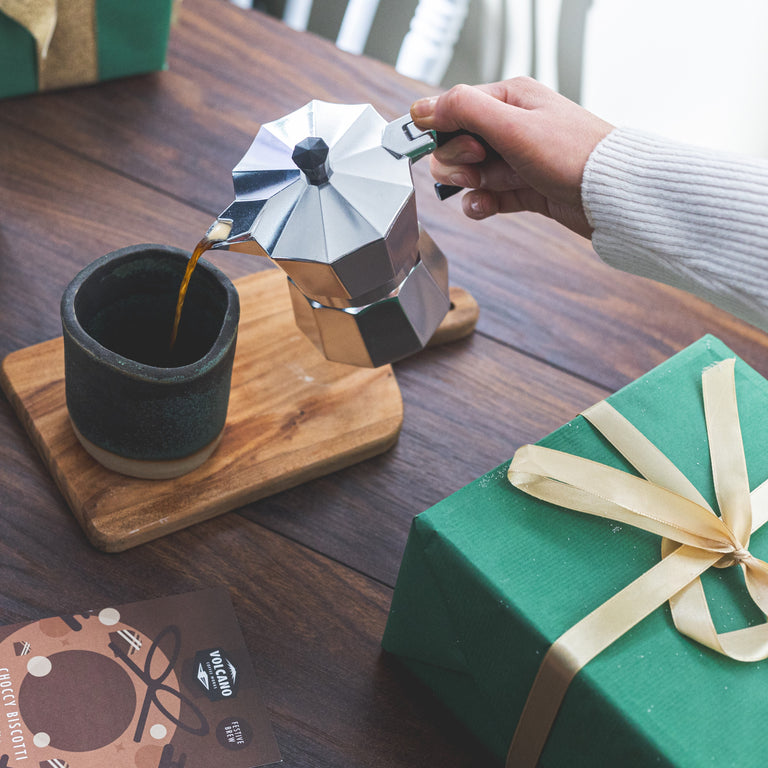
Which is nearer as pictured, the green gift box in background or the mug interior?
the mug interior

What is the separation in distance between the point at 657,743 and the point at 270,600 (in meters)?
0.24

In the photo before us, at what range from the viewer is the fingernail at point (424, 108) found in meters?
0.56

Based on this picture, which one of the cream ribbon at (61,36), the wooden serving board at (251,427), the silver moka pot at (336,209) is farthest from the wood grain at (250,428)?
the cream ribbon at (61,36)

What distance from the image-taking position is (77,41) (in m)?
0.79

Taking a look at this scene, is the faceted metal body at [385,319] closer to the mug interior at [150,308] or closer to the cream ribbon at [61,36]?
the mug interior at [150,308]

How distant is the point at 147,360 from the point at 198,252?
0.11 m

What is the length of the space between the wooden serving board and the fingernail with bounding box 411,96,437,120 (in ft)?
0.62

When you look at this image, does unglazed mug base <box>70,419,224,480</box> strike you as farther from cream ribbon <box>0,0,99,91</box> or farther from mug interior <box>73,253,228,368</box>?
cream ribbon <box>0,0,99,91</box>

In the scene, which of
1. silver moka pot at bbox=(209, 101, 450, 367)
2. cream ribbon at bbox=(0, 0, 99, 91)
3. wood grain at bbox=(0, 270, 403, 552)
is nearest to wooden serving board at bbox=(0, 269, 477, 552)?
wood grain at bbox=(0, 270, 403, 552)

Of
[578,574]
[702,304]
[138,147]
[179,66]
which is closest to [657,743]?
[578,574]

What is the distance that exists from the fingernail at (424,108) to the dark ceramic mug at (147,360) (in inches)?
6.4

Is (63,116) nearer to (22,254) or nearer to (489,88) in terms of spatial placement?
(22,254)

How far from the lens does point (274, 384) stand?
2.11 ft

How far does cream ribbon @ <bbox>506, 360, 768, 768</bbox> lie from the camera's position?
44 centimetres
